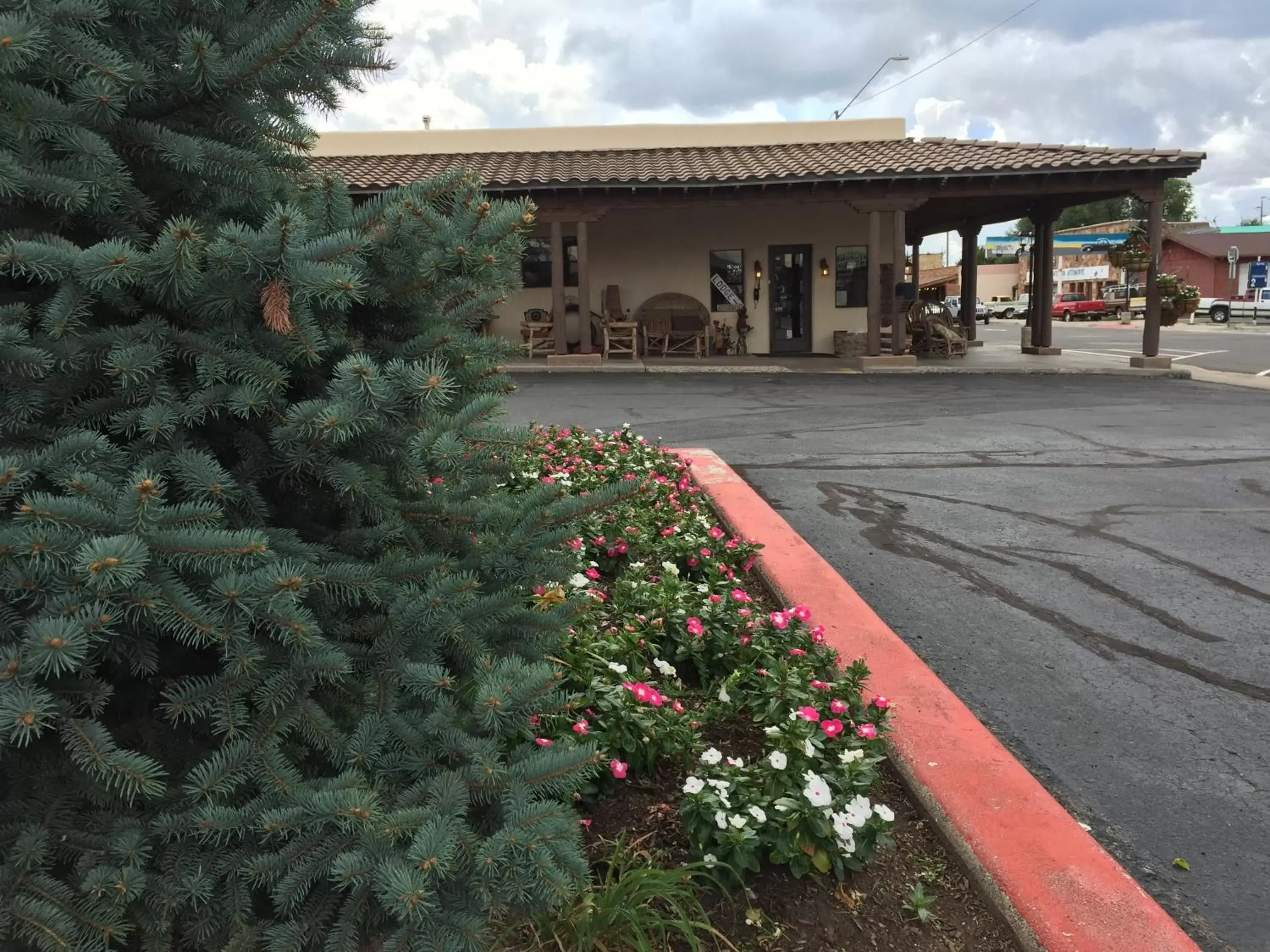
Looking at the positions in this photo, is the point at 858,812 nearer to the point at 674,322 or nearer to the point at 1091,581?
the point at 1091,581

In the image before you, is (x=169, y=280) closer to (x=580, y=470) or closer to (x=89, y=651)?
(x=89, y=651)

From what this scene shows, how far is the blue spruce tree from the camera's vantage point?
5.50 ft

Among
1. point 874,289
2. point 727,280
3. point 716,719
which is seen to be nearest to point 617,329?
point 727,280

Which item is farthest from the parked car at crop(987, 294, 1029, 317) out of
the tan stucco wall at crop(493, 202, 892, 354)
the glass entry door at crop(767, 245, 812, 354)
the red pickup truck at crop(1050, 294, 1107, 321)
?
the glass entry door at crop(767, 245, 812, 354)

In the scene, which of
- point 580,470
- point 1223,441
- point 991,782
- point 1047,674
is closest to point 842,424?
point 1223,441

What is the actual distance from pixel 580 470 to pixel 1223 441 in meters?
7.85

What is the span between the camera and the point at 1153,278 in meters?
18.3

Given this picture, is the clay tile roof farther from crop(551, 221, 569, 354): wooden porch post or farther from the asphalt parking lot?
the asphalt parking lot

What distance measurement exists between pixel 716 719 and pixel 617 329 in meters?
18.0

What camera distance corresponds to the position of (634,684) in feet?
9.45

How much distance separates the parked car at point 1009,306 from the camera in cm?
6144

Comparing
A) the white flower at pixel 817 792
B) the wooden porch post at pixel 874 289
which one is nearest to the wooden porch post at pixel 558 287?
the wooden porch post at pixel 874 289

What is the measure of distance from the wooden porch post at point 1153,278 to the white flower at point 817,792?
18.6 m

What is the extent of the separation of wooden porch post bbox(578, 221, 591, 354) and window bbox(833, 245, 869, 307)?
6053 mm
